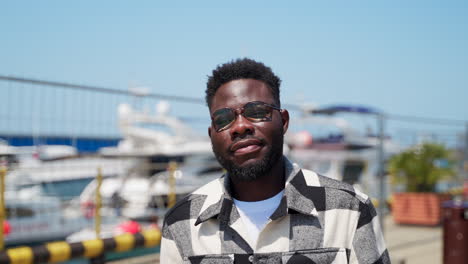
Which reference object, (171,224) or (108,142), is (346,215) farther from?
(108,142)

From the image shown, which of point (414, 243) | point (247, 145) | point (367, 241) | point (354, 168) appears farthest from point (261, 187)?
point (354, 168)

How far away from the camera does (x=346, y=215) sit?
187 cm

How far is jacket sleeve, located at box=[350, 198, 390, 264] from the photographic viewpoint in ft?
6.00

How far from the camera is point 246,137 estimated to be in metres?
1.96

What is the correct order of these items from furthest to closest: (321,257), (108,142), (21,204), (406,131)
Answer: (21,204), (406,131), (108,142), (321,257)

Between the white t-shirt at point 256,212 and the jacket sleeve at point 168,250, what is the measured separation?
29cm

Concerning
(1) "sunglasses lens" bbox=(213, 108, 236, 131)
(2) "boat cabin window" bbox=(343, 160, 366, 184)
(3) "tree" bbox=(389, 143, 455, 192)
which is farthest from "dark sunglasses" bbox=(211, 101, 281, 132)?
(2) "boat cabin window" bbox=(343, 160, 366, 184)

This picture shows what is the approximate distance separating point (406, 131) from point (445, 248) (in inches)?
175

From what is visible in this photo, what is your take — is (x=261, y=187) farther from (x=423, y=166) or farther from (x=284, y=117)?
(x=423, y=166)

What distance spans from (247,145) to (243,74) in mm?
286

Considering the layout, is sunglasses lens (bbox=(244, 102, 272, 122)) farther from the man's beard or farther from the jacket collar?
the jacket collar

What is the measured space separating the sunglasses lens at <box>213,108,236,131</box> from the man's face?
0.06 feet

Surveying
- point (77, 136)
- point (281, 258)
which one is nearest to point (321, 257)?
point (281, 258)

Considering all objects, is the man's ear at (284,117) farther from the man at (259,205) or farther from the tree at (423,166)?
the tree at (423,166)
